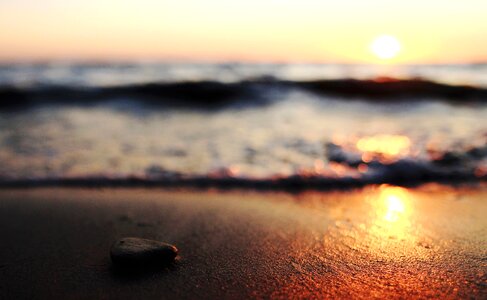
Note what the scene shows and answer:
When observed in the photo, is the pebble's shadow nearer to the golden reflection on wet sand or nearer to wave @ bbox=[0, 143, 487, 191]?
the golden reflection on wet sand

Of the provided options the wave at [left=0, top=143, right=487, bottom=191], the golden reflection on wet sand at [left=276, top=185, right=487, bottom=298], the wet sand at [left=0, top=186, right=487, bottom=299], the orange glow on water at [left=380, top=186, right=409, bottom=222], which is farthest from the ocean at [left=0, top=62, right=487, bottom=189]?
the golden reflection on wet sand at [left=276, top=185, right=487, bottom=298]

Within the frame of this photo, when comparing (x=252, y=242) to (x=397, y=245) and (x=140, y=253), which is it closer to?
(x=140, y=253)

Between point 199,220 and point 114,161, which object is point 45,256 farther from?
point 114,161

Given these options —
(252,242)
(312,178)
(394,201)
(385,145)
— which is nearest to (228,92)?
(385,145)

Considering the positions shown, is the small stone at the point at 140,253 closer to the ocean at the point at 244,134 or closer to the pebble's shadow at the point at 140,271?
the pebble's shadow at the point at 140,271

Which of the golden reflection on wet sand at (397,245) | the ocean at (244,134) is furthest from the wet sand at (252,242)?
the ocean at (244,134)
